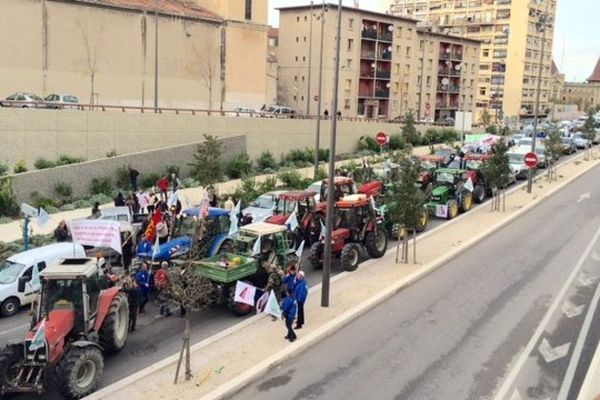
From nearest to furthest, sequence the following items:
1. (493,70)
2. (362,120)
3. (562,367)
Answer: (562,367) < (362,120) < (493,70)

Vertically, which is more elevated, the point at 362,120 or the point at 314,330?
the point at 362,120

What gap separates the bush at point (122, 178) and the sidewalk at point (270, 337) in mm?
16730

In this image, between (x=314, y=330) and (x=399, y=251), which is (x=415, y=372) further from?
(x=399, y=251)

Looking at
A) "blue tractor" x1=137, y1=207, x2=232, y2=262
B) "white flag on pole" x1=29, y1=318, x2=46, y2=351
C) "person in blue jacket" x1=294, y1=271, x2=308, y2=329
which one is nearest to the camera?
"white flag on pole" x1=29, y1=318, x2=46, y2=351

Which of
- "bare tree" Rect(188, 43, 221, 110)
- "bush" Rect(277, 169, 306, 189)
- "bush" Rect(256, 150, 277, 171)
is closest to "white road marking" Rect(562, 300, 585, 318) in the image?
"bush" Rect(277, 169, 306, 189)

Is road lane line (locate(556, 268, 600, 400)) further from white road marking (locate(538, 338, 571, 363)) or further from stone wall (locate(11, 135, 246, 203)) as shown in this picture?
stone wall (locate(11, 135, 246, 203))

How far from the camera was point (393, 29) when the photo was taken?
267ft

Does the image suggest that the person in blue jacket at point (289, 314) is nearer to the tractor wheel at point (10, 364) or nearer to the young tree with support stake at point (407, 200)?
the tractor wheel at point (10, 364)

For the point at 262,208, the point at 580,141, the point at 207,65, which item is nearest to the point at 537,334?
the point at 262,208

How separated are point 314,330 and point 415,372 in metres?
2.87

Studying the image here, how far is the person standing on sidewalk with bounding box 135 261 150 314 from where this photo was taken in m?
16.0

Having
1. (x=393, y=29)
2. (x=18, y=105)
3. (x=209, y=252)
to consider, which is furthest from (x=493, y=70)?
(x=209, y=252)

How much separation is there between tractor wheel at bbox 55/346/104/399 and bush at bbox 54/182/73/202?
20.6 m

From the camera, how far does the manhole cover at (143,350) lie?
45.6ft
